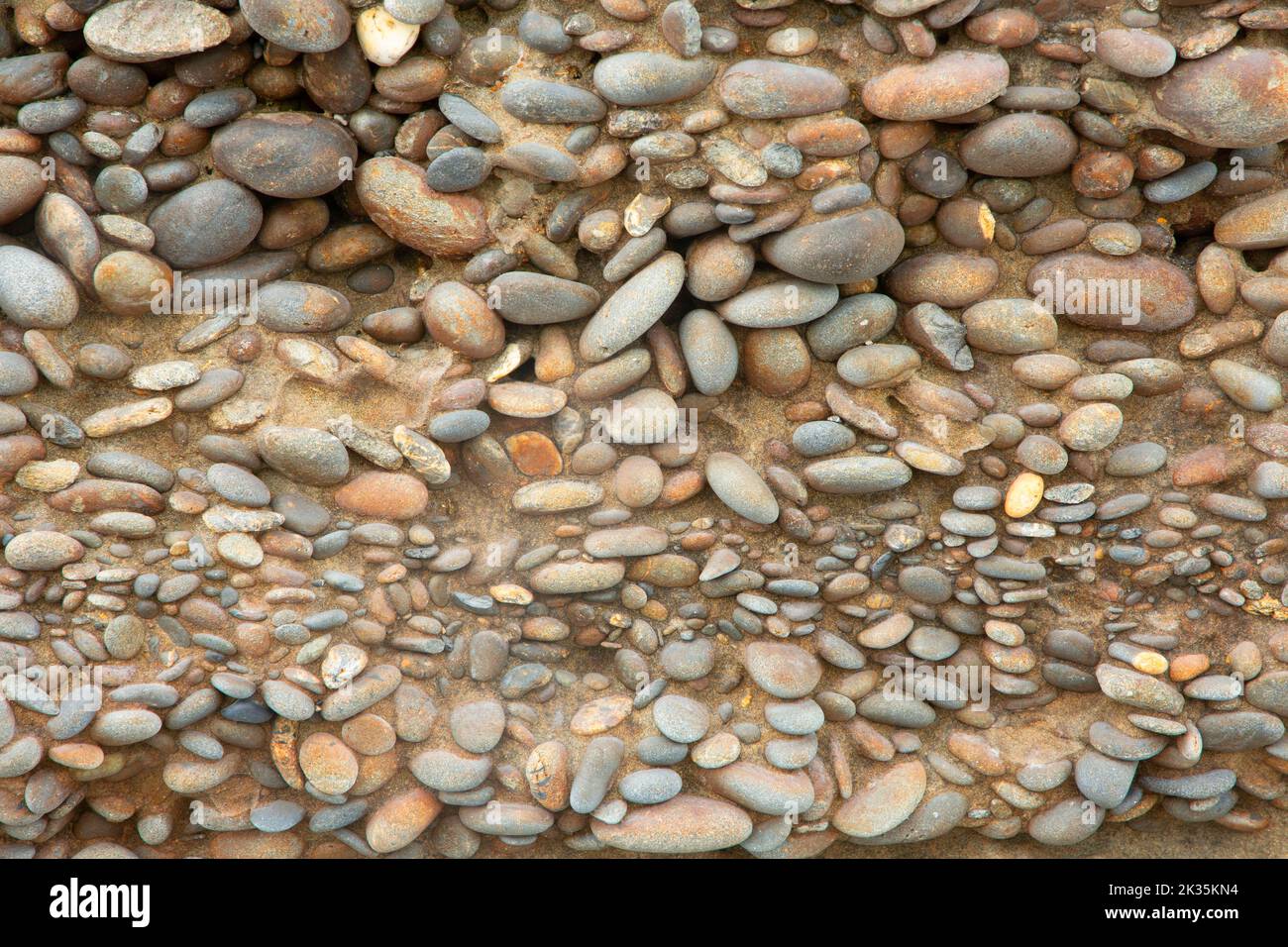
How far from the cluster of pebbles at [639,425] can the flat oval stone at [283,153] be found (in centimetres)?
1

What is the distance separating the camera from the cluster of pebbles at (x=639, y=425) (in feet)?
6.53

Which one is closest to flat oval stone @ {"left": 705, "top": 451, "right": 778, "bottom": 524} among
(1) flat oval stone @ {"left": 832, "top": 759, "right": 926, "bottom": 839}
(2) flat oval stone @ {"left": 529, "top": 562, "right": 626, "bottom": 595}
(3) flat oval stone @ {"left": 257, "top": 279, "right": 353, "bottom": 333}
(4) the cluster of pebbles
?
(4) the cluster of pebbles

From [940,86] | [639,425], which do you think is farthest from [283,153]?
[940,86]

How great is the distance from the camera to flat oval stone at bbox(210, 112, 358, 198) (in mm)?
2018

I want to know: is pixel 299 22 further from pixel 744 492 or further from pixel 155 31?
pixel 744 492

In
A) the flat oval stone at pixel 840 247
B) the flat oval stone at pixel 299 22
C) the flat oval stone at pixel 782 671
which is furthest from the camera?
the flat oval stone at pixel 782 671

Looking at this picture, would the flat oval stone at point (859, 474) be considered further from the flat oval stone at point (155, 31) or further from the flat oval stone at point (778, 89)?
the flat oval stone at point (155, 31)

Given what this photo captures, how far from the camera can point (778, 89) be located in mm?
1979

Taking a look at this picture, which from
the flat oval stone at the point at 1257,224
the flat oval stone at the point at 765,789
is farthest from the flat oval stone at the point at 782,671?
the flat oval stone at the point at 1257,224

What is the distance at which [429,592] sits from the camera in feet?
6.94

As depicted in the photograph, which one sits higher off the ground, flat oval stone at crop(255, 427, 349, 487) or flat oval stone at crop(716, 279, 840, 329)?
flat oval stone at crop(716, 279, 840, 329)

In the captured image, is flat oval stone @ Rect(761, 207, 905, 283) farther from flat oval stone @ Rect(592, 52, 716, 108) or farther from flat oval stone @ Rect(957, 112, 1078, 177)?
flat oval stone @ Rect(592, 52, 716, 108)

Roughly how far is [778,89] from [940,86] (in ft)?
0.97

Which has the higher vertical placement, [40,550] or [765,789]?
[40,550]
